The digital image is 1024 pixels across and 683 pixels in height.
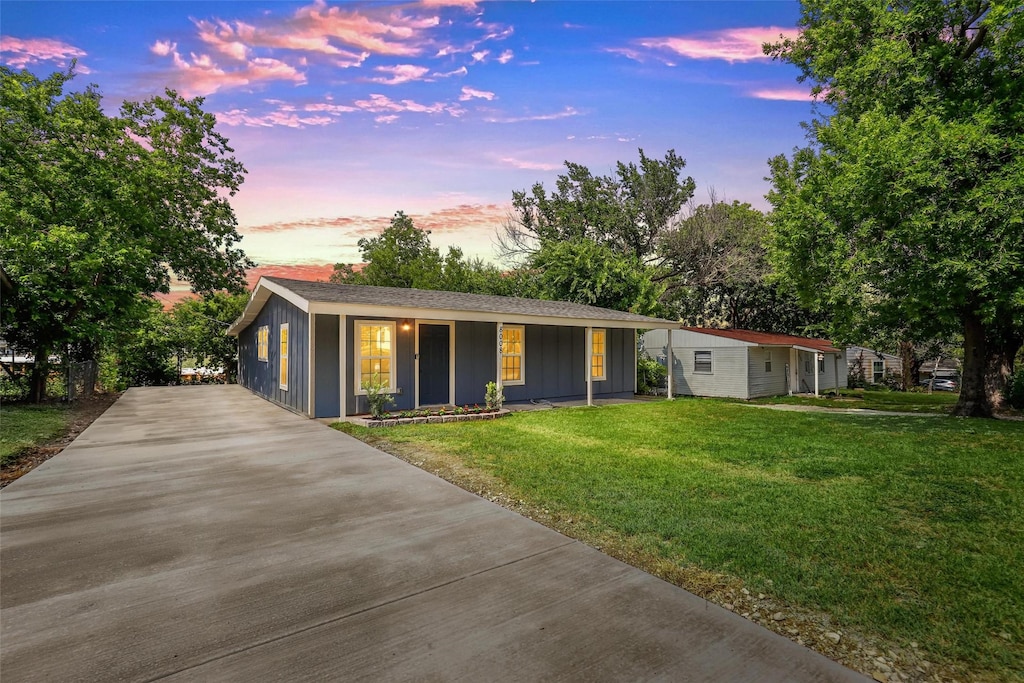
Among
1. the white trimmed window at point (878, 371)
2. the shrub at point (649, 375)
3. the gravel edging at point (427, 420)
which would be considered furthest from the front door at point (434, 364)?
the white trimmed window at point (878, 371)

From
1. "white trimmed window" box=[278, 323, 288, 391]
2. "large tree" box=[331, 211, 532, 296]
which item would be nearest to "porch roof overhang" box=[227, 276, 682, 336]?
"white trimmed window" box=[278, 323, 288, 391]

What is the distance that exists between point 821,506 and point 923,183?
8.04 meters

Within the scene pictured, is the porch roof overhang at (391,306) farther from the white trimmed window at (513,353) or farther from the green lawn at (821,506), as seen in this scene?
the green lawn at (821,506)

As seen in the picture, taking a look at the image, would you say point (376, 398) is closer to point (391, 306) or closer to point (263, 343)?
point (391, 306)

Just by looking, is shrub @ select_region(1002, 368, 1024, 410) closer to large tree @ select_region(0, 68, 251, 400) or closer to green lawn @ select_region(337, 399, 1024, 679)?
green lawn @ select_region(337, 399, 1024, 679)

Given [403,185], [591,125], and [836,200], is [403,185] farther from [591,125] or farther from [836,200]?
[836,200]

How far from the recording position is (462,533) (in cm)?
363

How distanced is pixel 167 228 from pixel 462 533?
1934 centimetres

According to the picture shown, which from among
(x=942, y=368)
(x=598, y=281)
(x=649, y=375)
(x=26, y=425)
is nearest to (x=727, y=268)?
(x=598, y=281)

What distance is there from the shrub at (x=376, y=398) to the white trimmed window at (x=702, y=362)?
12.6 metres

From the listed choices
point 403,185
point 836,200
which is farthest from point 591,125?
point 836,200

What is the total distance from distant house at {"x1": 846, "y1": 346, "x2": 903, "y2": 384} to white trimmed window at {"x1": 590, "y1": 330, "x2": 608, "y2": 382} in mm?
25395

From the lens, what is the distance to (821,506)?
4422mm

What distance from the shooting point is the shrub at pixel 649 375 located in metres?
17.0
